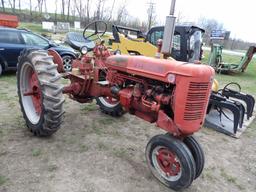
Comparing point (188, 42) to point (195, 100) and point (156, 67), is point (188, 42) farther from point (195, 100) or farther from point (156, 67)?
point (195, 100)

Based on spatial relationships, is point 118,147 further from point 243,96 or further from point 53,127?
point 243,96

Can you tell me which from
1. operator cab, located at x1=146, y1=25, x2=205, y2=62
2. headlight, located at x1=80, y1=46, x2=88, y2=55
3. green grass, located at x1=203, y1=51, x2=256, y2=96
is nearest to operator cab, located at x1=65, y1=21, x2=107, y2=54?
headlight, located at x1=80, y1=46, x2=88, y2=55

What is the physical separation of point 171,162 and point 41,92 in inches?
71.4

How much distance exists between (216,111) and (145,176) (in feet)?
9.77

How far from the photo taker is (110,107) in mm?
4883

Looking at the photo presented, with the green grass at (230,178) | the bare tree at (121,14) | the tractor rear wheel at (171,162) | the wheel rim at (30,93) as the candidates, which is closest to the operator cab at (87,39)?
the wheel rim at (30,93)

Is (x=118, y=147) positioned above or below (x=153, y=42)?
below

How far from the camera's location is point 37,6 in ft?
163

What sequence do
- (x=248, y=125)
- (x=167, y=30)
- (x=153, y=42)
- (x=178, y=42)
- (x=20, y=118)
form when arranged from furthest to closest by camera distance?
(x=153, y=42)
(x=178, y=42)
(x=248, y=125)
(x=20, y=118)
(x=167, y=30)

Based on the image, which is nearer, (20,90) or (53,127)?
(53,127)

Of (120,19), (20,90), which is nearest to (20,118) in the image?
(20,90)

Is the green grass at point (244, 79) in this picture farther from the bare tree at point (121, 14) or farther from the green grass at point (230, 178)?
the bare tree at point (121, 14)

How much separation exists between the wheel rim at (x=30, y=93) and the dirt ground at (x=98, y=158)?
0.29 m

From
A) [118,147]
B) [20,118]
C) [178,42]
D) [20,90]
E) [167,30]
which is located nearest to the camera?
[167,30]
